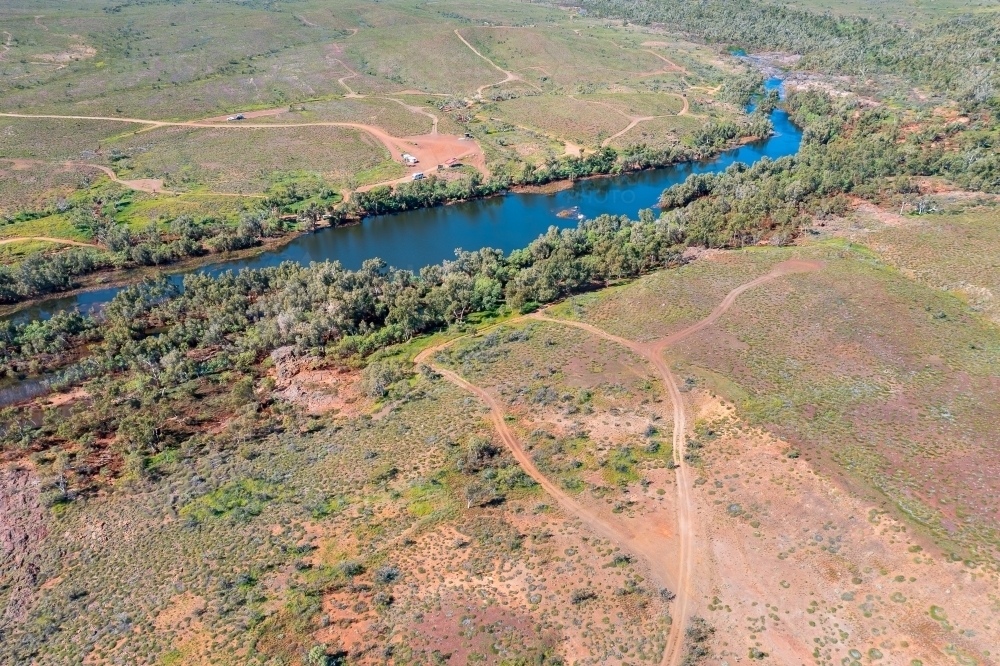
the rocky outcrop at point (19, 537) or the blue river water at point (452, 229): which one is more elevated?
the blue river water at point (452, 229)

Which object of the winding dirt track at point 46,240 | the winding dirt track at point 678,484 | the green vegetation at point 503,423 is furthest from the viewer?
the winding dirt track at point 46,240

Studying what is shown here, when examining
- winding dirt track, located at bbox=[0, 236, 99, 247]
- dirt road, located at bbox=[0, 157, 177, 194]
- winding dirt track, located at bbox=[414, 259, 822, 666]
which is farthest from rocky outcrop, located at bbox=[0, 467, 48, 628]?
dirt road, located at bbox=[0, 157, 177, 194]

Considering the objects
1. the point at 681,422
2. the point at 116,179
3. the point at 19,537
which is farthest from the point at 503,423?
the point at 116,179

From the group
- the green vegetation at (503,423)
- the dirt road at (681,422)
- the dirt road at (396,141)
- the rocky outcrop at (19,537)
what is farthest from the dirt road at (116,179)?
the dirt road at (681,422)

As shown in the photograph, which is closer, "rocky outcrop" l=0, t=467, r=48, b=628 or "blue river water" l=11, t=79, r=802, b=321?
"rocky outcrop" l=0, t=467, r=48, b=628

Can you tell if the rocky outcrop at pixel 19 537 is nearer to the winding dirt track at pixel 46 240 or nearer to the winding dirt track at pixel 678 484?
the winding dirt track at pixel 678 484

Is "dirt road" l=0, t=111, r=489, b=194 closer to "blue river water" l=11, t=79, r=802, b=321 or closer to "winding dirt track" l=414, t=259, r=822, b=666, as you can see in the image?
"blue river water" l=11, t=79, r=802, b=321
